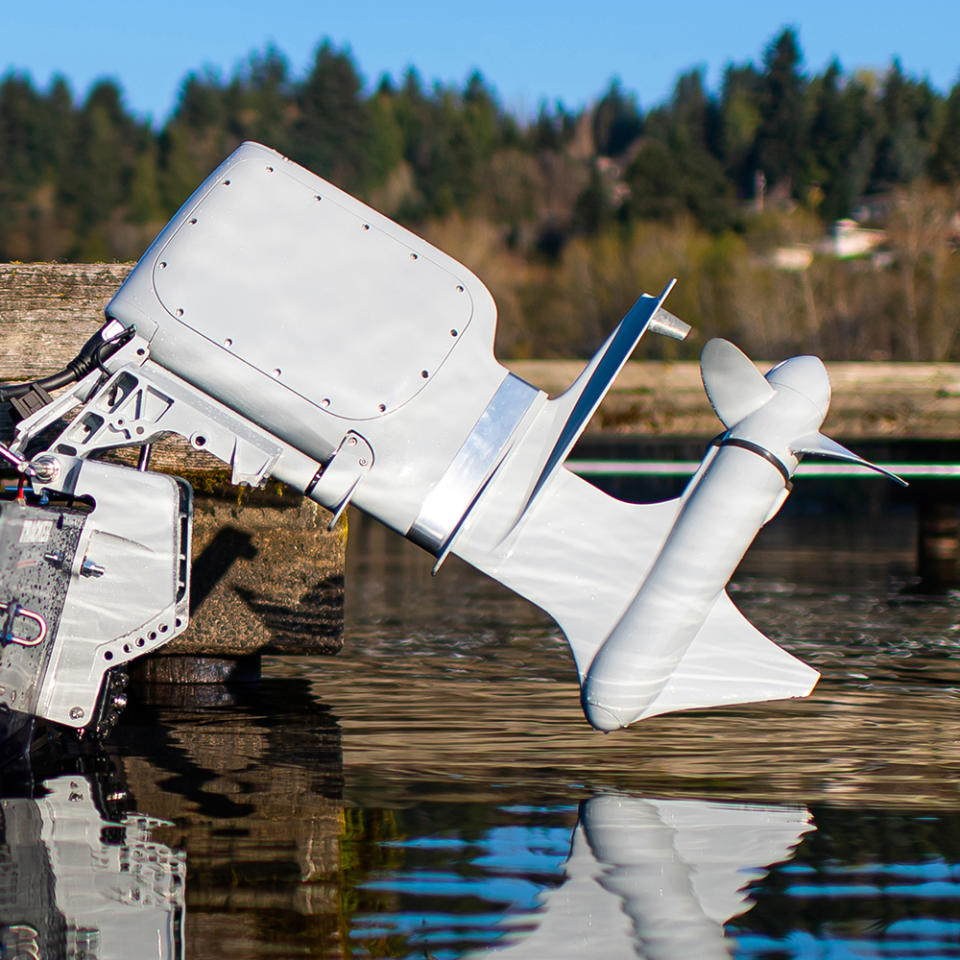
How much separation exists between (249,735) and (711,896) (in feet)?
7.76

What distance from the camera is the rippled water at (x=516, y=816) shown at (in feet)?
11.7

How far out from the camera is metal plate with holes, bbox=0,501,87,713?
4863 millimetres

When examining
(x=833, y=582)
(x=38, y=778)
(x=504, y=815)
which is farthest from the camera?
(x=833, y=582)

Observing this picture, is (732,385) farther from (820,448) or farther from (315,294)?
(315,294)

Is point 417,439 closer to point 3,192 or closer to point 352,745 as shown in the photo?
point 352,745

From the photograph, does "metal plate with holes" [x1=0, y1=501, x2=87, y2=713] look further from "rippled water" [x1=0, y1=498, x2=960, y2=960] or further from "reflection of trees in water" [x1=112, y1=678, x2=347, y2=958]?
"reflection of trees in water" [x1=112, y1=678, x2=347, y2=958]

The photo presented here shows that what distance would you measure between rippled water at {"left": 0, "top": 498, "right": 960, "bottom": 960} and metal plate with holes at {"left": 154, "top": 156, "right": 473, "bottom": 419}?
1203 millimetres

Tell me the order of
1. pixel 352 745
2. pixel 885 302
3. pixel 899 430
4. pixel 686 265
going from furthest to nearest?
pixel 686 265 < pixel 885 302 < pixel 899 430 < pixel 352 745

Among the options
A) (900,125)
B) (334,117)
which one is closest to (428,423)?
(900,125)

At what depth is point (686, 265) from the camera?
105812 mm

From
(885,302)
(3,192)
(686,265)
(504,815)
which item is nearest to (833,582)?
(504,815)

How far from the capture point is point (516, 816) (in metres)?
4.58

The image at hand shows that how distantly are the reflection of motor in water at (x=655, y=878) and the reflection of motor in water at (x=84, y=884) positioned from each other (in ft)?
2.44

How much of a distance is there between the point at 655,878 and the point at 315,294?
193 cm
